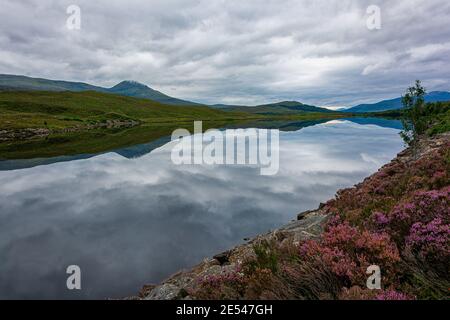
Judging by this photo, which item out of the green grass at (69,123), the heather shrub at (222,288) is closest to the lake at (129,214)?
the heather shrub at (222,288)

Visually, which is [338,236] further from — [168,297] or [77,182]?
[77,182]

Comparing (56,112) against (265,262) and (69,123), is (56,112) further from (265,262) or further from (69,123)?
(265,262)

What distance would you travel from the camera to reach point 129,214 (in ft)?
63.2

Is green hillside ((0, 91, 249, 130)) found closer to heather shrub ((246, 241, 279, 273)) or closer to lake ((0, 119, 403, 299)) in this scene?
lake ((0, 119, 403, 299))

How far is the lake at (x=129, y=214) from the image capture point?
12.2 meters

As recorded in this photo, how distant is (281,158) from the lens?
42.1 metres

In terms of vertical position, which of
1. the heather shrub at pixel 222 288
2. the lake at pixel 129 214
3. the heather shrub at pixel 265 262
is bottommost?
the lake at pixel 129 214

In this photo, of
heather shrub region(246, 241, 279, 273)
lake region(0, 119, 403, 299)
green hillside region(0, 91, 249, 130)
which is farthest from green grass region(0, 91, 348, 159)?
heather shrub region(246, 241, 279, 273)

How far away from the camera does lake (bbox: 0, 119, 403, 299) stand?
40.0ft

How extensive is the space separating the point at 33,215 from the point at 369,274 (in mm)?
19709

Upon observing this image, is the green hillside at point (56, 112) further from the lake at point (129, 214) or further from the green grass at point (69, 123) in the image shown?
the lake at point (129, 214)

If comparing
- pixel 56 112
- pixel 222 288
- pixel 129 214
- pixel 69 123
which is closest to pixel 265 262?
pixel 222 288

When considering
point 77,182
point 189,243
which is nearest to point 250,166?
point 77,182

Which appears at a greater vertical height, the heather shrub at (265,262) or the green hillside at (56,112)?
the green hillside at (56,112)
